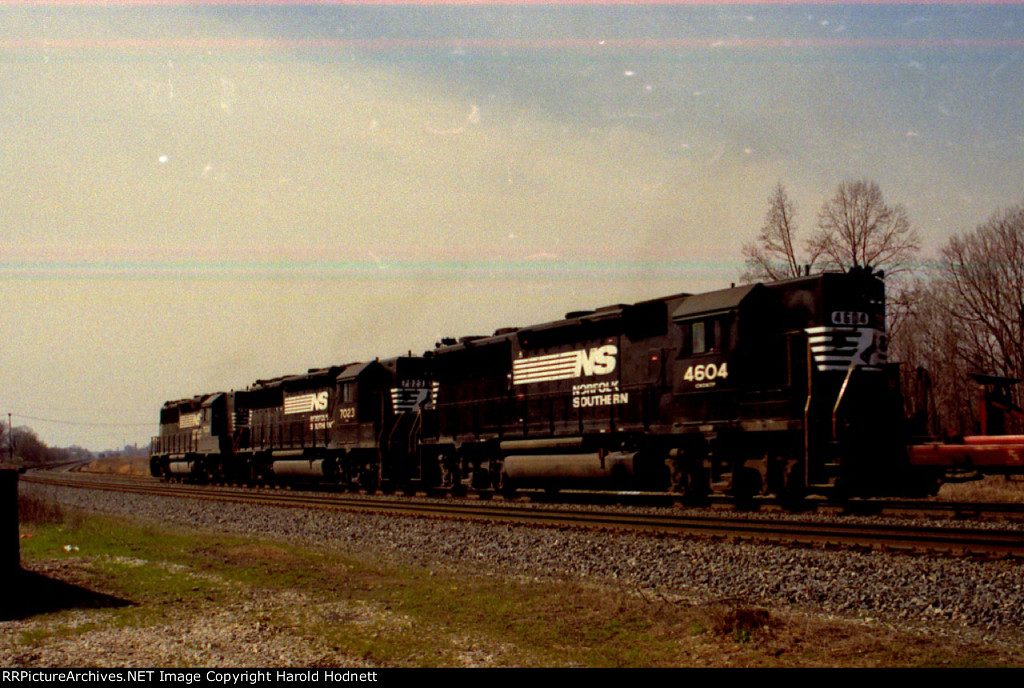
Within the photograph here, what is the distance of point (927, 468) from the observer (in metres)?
14.6

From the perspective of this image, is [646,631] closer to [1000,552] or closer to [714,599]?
[714,599]

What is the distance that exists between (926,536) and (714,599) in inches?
166

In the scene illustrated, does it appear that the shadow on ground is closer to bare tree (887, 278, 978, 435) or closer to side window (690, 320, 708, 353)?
side window (690, 320, 708, 353)

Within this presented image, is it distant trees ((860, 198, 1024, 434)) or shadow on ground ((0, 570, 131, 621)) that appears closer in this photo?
shadow on ground ((0, 570, 131, 621))

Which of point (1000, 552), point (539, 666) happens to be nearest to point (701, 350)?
point (1000, 552)

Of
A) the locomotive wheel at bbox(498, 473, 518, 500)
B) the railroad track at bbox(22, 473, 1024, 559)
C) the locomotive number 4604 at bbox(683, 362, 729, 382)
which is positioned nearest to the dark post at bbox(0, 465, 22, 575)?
the railroad track at bbox(22, 473, 1024, 559)

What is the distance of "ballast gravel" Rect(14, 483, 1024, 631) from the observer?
8469 mm

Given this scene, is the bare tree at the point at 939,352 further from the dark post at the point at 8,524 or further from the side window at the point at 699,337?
the dark post at the point at 8,524

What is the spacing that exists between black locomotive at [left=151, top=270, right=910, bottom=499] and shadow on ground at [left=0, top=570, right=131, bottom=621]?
10475 millimetres

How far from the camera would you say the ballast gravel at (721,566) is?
8.47 m

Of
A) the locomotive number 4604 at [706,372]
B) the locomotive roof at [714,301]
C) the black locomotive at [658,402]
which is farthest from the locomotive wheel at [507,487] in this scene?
the locomotive roof at [714,301]

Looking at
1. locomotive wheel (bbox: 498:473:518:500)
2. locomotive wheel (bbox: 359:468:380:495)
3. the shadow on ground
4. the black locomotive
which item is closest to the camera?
the shadow on ground

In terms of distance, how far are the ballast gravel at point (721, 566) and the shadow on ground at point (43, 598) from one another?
170 inches

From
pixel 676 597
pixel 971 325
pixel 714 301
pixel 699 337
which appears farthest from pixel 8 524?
pixel 971 325
